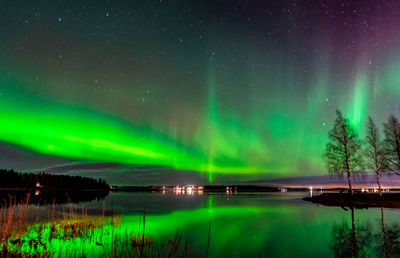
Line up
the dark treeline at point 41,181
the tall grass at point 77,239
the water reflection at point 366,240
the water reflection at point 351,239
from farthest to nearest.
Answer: the dark treeline at point 41,181
the water reflection at point 351,239
the water reflection at point 366,240
the tall grass at point 77,239

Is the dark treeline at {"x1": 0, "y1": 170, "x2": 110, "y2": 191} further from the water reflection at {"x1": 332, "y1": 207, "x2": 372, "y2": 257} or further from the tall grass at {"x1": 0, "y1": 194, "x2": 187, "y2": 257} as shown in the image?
the water reflection at {"x1": 332, "y1": 207, "x2": 372, "y2": 257}

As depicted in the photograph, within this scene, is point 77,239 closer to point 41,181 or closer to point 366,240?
point 366,240

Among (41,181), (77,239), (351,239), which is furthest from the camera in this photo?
(41,181)

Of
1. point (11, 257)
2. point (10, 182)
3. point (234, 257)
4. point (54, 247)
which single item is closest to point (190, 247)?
point (234, 257)

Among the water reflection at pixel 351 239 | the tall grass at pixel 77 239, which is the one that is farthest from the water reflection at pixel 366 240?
the tall grass at pixel 77 239

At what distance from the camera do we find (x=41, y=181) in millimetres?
177250

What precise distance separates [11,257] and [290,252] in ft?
42.8

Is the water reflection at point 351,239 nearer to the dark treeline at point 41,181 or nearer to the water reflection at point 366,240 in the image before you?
the water reflection at point 366,240

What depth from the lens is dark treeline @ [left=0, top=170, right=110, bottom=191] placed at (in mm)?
147625

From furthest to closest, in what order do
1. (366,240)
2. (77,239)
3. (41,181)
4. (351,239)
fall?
(41,181) < (351,239) < (77,239) < (366,240)

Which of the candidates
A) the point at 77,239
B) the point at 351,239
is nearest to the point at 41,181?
the point at 77,239

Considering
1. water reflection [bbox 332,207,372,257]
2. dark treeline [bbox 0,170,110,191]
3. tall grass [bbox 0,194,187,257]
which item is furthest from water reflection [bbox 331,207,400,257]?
dark treeline [bbox 0,170,110,191]

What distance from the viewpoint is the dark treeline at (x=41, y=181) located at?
14762 centimetres

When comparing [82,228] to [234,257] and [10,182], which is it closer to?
[234,257]
